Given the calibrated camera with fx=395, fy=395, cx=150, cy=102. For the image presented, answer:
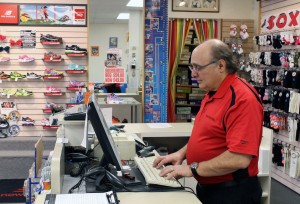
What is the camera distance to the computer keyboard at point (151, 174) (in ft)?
7.08

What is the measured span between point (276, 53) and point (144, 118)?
8.04ft

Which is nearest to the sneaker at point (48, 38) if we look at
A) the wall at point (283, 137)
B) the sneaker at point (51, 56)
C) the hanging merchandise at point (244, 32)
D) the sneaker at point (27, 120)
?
the sneaker at point (51, 56)

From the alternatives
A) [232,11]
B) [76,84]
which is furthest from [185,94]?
[76,84]

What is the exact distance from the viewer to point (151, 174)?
2279mm

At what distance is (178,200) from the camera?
1.99m

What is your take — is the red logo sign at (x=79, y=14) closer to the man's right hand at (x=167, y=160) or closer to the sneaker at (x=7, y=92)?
the sneaker at (x=7, y=92)

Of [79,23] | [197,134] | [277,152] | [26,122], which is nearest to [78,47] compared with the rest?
[79,23]

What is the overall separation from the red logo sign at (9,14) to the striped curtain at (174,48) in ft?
8.58

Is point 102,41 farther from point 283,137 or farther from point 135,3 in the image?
point 283,137

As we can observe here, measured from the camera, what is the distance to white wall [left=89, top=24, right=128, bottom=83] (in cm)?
719

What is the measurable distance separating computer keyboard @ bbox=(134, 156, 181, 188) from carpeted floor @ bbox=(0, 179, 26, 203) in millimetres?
2829

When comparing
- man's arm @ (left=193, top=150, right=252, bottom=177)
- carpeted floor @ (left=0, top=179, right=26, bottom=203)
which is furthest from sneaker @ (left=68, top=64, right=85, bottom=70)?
man's arm @ (left=193, top=150, right=252, bottom=177)

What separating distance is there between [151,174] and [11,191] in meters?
3.54

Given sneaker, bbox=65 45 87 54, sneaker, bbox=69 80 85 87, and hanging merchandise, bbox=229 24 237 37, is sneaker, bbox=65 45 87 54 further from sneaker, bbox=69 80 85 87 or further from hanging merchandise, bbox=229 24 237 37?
hanging merchandise, bbox=229 24 237 37
